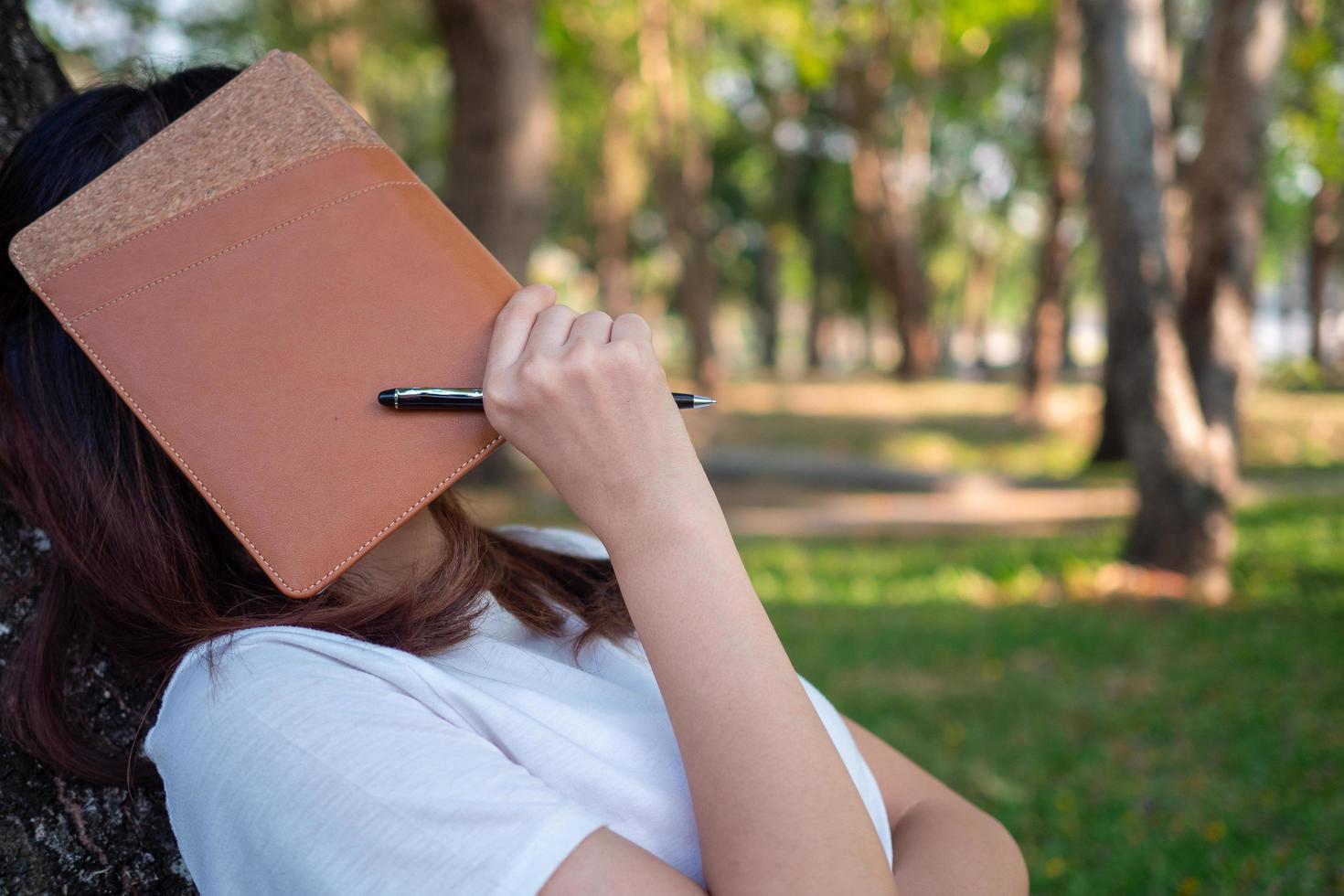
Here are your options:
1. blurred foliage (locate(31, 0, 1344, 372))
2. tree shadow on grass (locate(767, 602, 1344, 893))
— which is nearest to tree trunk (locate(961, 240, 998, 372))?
blurred foliage (locate(31, 0, 1344, 372))

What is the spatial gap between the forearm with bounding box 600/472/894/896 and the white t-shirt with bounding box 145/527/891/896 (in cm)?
12

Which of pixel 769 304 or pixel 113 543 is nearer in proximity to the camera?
pixel 113 543

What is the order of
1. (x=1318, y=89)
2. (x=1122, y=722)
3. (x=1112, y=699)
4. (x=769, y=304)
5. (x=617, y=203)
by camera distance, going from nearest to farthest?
(x=1122, y=722) < (x=1112, y=699) < (x=1318, y=89) < (x=617, y=203) < (x=769, y=304)

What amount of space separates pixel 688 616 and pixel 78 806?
88 centimetres

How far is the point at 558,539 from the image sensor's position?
1756mm

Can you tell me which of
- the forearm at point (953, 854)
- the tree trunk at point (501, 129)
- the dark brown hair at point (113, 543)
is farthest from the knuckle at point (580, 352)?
the tree trunk at point (501, 129)

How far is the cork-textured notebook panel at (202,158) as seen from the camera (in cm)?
122

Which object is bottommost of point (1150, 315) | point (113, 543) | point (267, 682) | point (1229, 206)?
point (1150, 315)

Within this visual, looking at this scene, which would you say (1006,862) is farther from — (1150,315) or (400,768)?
(1150,315)

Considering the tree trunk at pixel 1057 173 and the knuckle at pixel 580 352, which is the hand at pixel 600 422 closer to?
the knuckle at pixel 580 352

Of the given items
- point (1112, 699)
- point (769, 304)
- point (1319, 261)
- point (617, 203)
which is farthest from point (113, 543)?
point (769, 304)

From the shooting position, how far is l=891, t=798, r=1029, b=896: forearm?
136cm

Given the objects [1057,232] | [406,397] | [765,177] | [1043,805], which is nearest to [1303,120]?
[1057,232]

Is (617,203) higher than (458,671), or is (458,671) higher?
(458,671)
